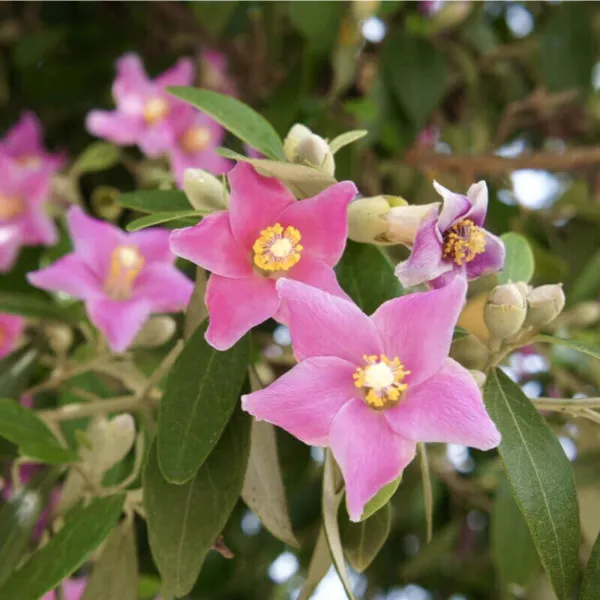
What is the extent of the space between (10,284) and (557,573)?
40.7 inches

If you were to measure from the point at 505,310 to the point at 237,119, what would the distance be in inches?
11.8

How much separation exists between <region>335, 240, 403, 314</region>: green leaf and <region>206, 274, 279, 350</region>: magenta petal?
0.08 metres

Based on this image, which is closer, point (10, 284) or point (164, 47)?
point (10, 284)

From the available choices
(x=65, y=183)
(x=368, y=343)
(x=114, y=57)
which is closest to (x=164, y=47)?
(x=114, y=57)

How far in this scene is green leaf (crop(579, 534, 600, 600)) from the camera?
0.61 metres

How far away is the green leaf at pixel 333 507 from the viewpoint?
2.02ft

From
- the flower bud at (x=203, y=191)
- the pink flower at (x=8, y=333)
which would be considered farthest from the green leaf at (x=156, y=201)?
the pink flower at (x=8, y=333)

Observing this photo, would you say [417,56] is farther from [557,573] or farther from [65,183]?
[557,573]

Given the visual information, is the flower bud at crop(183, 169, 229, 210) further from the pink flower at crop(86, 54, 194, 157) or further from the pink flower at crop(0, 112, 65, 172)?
the pink flower at crop(0, 112, 65, 172)

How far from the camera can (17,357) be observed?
104cm

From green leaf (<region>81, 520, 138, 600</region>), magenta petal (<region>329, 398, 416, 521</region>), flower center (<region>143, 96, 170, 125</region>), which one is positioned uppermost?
magenta petal (<region>329, 398, 416, 521</region>)

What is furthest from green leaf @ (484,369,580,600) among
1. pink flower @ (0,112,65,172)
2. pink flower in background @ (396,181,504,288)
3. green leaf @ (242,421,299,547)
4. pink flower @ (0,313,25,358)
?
pink flower @ (0,112,65,172)

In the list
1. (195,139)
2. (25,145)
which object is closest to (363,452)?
(195,139)

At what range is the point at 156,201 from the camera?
2.49 ft
